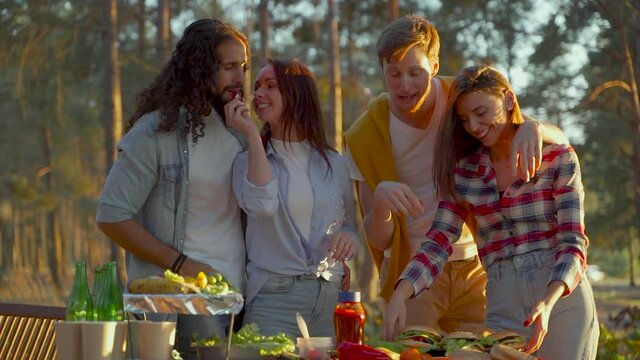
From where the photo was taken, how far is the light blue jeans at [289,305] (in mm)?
3777

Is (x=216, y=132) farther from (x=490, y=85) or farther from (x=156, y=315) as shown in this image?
(x=490, y=85)

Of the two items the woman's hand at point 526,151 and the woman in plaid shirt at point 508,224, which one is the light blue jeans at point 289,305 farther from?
the woman's hand at point 526,151

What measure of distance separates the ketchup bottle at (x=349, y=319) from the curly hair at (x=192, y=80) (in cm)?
97

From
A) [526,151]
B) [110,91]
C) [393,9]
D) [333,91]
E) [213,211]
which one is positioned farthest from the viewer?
[393,9]

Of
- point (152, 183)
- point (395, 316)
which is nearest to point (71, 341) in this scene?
point (152, 183)

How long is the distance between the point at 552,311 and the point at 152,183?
4.46 feet

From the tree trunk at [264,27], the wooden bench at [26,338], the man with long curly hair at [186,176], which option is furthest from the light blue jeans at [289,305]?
the tree trunk at [264,27]

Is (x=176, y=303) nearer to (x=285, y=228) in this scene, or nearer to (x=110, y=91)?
(x=285, y=228)

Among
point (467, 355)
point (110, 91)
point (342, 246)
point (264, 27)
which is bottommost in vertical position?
point (467, 355)

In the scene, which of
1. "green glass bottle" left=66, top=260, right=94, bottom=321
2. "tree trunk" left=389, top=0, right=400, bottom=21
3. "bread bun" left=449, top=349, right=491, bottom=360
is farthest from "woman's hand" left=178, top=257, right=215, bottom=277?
"tree trunk" left=389, top=0, right=400, bottom=21

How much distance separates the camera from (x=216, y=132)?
154 inches

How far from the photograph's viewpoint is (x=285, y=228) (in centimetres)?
387

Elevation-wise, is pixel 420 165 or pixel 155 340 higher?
pixel 420 165

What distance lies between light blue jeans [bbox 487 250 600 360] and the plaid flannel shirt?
0.05 metres
